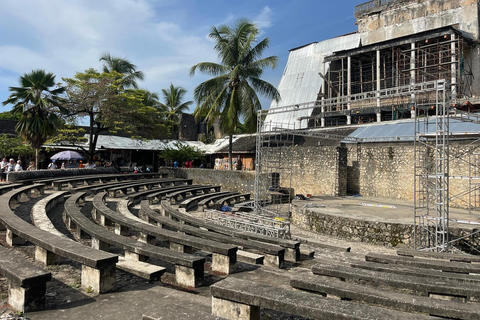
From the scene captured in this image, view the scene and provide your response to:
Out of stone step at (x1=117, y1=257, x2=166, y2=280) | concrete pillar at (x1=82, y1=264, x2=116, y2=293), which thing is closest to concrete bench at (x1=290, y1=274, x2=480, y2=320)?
stone step at (x1=117, y1=257, x2=166, y2=280)

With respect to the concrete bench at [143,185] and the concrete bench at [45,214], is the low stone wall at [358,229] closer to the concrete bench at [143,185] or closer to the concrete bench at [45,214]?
the concrete bench at [143,185]

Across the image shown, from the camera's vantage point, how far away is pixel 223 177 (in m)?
18.6

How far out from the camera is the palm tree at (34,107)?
1525 cm

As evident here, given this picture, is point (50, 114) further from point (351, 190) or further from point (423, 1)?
point (423, 1)

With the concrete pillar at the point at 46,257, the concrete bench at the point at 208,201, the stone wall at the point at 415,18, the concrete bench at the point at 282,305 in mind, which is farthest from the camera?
the stone wall at the point at 415,18

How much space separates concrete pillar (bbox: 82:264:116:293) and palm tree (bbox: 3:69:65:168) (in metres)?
14.4

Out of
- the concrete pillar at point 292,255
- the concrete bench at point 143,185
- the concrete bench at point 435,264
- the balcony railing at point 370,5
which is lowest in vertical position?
the concrete pillar at point 292,255

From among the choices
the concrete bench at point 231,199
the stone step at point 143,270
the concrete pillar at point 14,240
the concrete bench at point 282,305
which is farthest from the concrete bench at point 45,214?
the concrete bench at point 231,199

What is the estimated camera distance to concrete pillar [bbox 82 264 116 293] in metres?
3.32

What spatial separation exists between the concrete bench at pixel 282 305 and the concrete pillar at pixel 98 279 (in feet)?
4.26

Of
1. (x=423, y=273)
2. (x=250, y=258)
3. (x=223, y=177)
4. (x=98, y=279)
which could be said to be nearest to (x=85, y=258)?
(x=98, y=279)

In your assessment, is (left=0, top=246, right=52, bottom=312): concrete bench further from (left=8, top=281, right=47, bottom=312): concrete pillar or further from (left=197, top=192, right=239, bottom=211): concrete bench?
(left=197, top=192, right=239, bottom=211): concrete bench

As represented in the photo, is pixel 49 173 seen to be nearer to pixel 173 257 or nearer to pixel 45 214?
pixel 45 214

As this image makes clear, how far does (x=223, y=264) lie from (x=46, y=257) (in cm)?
235
